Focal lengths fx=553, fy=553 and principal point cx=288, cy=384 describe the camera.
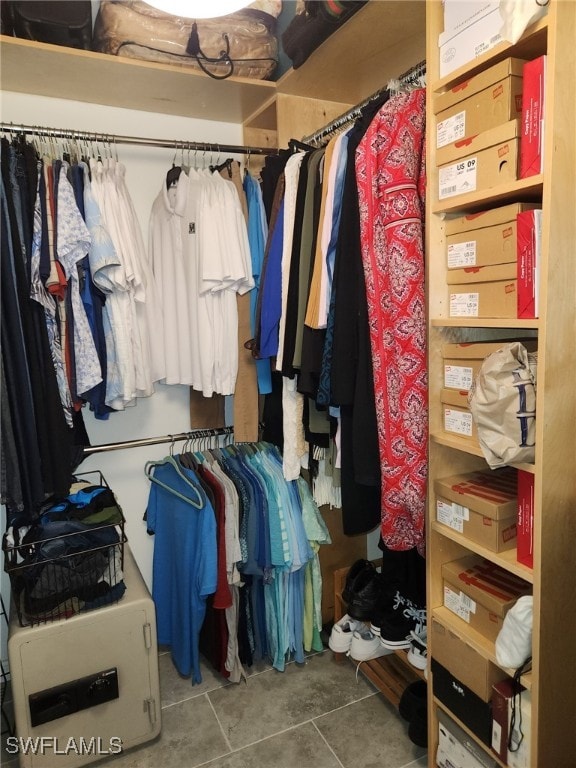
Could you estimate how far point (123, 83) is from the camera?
2.02 m

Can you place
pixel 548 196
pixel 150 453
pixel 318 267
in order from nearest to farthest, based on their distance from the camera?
pixel 548 196 → pixel 318 267 → pixel 150 453

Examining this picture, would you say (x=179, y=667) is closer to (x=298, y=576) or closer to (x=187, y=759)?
(x=187, y=759)

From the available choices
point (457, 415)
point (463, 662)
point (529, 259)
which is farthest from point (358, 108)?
point (463, 662)

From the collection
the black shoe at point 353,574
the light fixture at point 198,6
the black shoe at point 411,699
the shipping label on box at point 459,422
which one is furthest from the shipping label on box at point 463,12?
the black shoe at point 411,699

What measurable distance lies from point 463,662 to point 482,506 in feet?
1.40

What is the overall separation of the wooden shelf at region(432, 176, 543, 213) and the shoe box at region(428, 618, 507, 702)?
1.08 metres

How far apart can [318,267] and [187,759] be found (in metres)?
1.63

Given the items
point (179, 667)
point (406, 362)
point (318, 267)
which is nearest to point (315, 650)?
point (179, 667)

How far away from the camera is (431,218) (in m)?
1.37

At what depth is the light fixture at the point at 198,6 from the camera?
3.75 ft

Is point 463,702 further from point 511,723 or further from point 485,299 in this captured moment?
point 485,299

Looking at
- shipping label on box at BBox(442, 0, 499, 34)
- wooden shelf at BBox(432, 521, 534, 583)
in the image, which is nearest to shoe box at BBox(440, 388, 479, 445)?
wooden shelf at BBox(432, 521, 534, 583)

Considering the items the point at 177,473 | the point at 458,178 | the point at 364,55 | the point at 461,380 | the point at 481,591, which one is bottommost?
the point at 481,591

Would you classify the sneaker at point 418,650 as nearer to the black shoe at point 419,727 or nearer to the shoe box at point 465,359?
the black shoe at point 419,727
